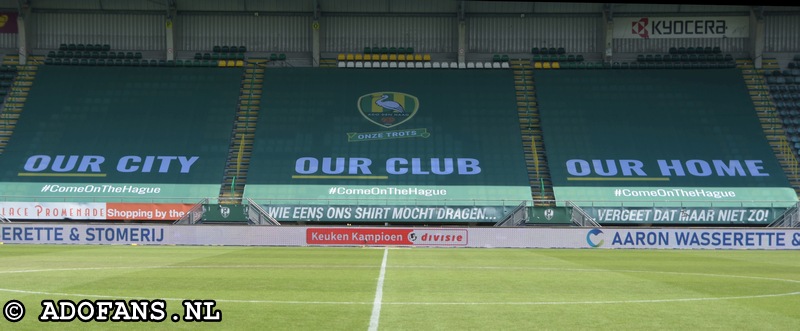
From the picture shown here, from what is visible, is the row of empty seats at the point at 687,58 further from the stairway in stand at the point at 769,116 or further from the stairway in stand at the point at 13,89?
the stairway in stand at the point at 13,89

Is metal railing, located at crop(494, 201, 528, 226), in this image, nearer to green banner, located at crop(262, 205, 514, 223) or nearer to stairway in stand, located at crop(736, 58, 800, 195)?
green banner, located at crop(262, 205, 514, 223)

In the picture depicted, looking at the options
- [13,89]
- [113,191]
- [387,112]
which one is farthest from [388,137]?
[13,89]

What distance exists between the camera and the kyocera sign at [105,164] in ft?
152

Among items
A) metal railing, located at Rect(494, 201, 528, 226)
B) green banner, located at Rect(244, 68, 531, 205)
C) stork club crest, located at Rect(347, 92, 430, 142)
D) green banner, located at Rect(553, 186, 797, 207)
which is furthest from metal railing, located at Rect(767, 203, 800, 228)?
stork club crest, located at Rect(347, 92, 430, 142)

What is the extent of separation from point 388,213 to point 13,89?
988 inches

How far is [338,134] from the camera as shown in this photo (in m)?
49.6

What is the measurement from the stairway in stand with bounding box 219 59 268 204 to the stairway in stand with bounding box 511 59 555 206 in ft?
48.9

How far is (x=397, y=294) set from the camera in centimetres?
1378

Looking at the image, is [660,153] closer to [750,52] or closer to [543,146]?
[543,146]

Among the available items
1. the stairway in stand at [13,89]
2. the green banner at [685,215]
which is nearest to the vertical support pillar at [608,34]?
the green banner at [685,215]

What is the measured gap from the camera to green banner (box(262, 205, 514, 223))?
138 feet

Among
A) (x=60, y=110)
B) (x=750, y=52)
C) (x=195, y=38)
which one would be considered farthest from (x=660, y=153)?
(x=60, y=110)

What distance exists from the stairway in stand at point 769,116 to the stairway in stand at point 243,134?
2827 cm

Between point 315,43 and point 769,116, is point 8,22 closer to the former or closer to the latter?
point 315,43
